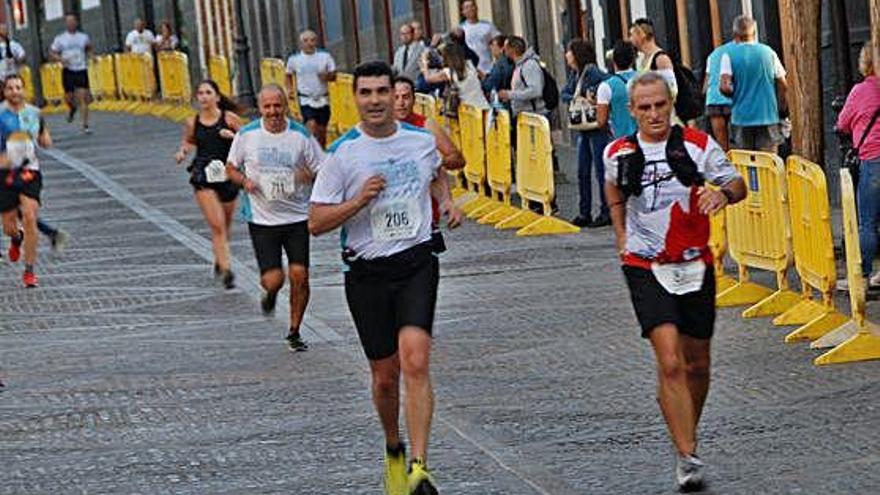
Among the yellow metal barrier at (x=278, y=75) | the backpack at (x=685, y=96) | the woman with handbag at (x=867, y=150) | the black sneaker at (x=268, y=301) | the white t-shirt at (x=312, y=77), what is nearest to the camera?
the woman with handbag at (x=867, y=150)

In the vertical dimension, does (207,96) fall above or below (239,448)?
above

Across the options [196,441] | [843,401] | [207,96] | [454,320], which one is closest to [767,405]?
[843,401]

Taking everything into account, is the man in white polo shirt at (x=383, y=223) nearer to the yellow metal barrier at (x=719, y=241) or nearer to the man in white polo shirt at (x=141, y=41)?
the yellow metal barrier at (x=719, y=241)

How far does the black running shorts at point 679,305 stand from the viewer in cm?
1074

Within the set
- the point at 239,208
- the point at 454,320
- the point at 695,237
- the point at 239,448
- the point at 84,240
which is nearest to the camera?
the point at 695,237

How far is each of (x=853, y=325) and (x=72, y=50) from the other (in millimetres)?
36378

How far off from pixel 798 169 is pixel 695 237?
4.69 m

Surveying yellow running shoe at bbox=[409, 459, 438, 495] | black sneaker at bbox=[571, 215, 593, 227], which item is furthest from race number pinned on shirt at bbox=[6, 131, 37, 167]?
yellow running shoe at bbox=[409, 459, 438, 495]

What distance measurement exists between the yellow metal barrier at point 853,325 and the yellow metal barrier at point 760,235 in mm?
1787

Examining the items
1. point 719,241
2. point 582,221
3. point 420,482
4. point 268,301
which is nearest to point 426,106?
point 582,221

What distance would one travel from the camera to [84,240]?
88.1ft

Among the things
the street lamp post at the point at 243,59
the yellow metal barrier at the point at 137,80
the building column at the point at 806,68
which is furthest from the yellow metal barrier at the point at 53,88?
the building column at the point at 806,68

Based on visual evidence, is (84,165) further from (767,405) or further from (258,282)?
(767,405)

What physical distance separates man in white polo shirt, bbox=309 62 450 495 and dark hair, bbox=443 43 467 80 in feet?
55.7
